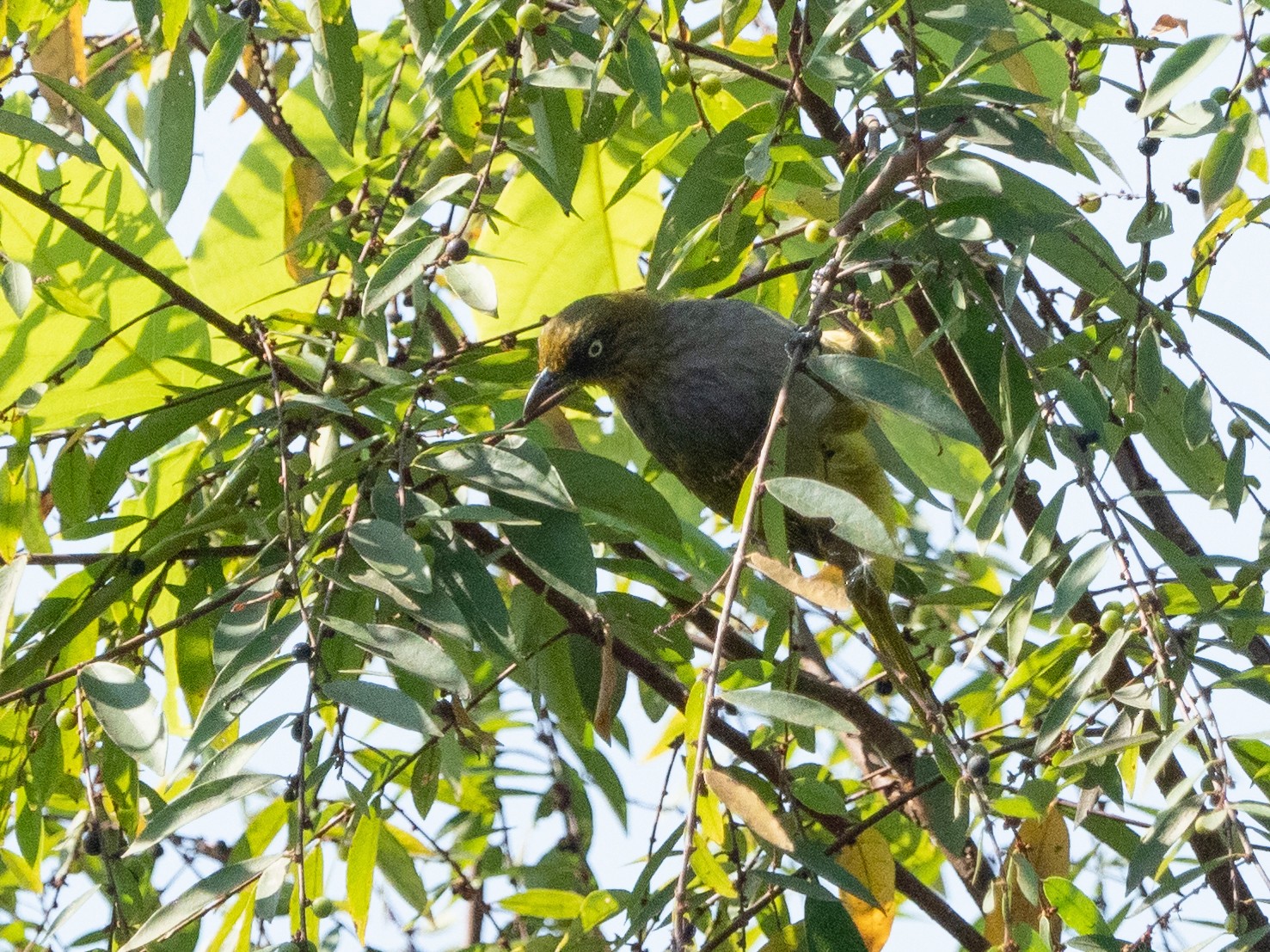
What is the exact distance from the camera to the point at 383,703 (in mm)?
1852

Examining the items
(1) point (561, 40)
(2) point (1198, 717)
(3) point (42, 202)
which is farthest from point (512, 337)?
(2) point (1198, 717)

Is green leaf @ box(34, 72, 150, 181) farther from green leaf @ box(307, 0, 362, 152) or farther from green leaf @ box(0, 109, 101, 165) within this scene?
green leaf @ box(307, 0, 362, 152)

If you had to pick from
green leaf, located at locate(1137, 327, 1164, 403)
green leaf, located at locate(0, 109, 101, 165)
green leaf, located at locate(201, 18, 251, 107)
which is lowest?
green leaf, located at locate(1137, 327, 1164, 403)

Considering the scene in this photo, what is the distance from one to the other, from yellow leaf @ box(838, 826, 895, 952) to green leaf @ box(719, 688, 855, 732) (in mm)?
933

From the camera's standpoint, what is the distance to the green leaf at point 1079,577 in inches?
77.9

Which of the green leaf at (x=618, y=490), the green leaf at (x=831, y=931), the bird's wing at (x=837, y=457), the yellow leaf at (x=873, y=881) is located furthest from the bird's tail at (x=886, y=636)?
the green leaf at (x=831, y=931)

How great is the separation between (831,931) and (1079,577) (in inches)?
25.2

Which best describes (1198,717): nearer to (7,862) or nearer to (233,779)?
(233,779)

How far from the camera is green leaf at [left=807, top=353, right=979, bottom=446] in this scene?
1.84 m

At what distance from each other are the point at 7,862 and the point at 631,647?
1.24m

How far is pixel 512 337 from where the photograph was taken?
2996mm

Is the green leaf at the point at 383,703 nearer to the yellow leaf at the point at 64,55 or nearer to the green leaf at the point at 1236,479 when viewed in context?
the green leaf at the point at 1236,479

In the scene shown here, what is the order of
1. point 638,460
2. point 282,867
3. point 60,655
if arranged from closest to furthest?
point 282,867 < point 60,655 < point 638,460

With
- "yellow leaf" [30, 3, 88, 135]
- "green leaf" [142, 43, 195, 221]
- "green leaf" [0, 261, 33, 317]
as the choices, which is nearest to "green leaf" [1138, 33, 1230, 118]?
"green leaf" [142, 43, 195, 221]
